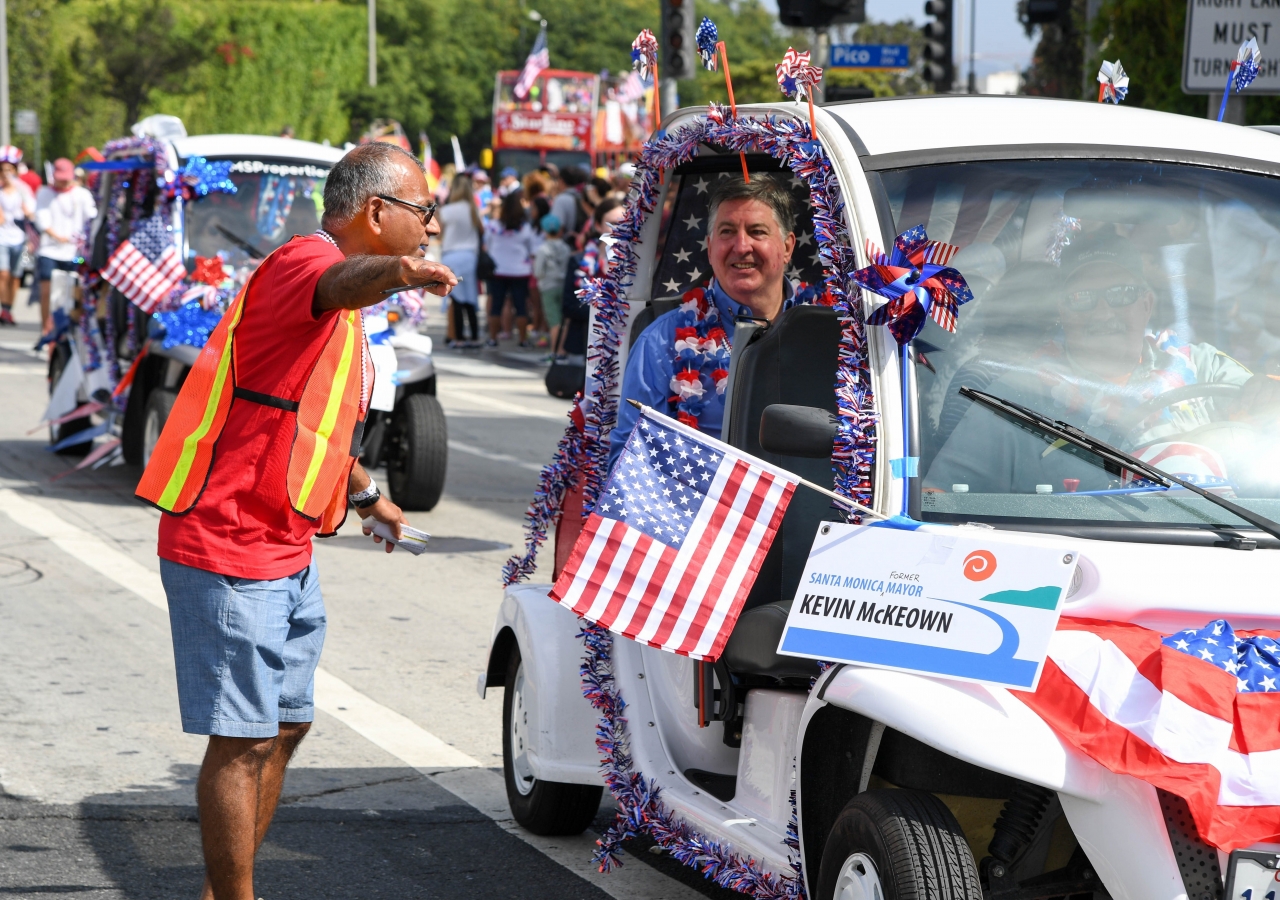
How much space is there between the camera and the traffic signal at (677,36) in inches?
619

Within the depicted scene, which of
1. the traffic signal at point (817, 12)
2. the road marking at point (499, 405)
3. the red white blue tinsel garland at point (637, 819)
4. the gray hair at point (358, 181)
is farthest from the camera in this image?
the road marking at point (499, 405)

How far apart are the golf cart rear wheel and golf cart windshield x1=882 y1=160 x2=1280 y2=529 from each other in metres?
0.58

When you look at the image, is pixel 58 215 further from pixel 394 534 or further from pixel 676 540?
pixel 676 540

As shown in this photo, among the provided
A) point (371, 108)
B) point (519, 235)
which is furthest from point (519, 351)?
point (371, 108)

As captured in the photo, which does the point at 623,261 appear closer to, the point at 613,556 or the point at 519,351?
the point at 613,556

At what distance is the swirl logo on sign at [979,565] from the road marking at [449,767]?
5.96 feet

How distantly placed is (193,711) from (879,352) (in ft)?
5.48

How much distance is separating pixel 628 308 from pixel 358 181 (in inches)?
50.2

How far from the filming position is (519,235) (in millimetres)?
20781

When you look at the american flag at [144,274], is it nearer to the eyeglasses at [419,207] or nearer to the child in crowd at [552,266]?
the eyeglasses at [419,207]

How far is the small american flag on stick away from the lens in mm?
3617

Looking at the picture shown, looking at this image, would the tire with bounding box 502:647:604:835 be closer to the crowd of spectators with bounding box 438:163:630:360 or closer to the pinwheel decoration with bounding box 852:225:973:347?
the pinwheel decoration with bounding box 852:225:973:347

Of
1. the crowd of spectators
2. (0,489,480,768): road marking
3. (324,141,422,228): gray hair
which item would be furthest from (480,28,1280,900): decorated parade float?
the crowd of spectators

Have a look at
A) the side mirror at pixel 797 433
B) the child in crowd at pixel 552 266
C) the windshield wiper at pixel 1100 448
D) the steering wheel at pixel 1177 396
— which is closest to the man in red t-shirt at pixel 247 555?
the side mirror at pixel 797 433
